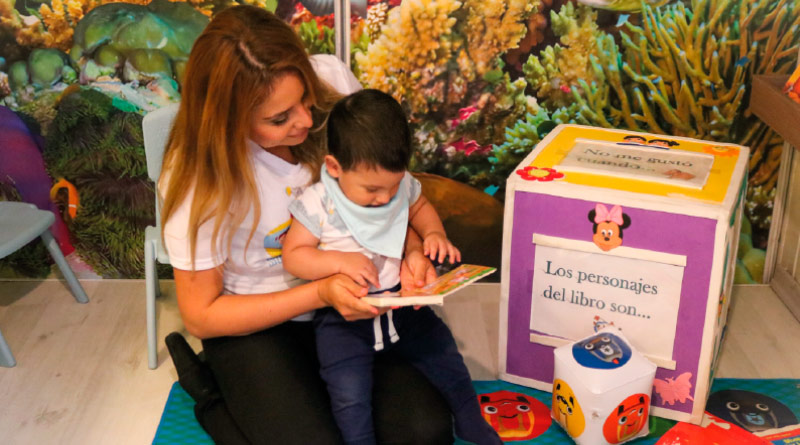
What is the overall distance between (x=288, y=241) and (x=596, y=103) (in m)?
1.10

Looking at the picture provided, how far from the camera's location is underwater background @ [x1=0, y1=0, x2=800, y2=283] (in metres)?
2.22

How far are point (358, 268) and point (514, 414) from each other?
2.01 ft

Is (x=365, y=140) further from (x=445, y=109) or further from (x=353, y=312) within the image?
(x=445, y=109)

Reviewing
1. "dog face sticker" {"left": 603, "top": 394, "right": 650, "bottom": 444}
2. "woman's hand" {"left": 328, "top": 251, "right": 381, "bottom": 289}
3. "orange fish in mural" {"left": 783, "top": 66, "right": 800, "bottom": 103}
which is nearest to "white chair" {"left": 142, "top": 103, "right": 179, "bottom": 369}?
"woman's hand" {"left": 328, "top": 251, "right": 381, "bottom": 289}

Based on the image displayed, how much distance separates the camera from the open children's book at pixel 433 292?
57.5 inches

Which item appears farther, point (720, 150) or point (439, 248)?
point (720, 150)

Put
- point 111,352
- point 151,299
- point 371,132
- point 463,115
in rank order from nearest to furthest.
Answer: point 371,132, point 151,299, point 111,352, point 463,115

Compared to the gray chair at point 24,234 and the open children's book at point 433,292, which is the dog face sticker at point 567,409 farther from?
the gray chair at point 24,234

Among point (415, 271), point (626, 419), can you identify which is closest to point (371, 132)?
point (415, 271)

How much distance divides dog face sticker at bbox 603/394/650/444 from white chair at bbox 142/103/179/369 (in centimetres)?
110

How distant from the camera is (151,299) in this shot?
81.6 inches

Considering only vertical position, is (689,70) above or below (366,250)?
above

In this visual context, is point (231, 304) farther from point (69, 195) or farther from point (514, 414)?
point (69, 195)

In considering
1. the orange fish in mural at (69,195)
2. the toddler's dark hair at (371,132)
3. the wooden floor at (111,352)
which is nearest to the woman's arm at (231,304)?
the toddler's dark hair at (371,132)
